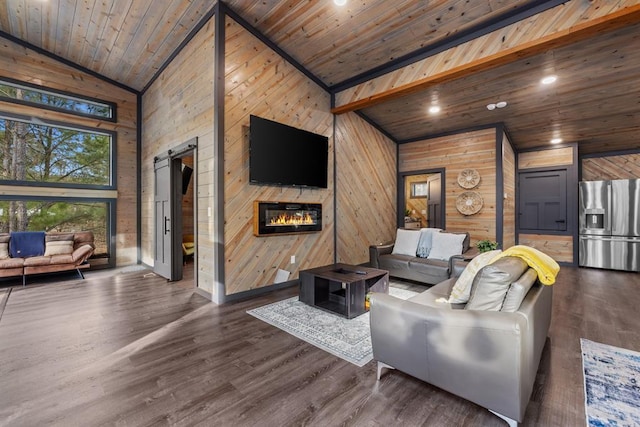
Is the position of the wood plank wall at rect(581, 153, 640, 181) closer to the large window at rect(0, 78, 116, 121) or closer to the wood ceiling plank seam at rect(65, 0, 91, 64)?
the wood ceiling plank seam at rect(65, 0, 91, 64)

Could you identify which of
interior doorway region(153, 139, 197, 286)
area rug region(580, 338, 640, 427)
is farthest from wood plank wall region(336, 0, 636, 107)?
interior doorway region(153, 139, 197, 286)

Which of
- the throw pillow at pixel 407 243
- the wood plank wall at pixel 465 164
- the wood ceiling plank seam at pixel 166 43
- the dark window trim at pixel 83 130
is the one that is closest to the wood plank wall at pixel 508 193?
the wood plank wall at pixel 465 164

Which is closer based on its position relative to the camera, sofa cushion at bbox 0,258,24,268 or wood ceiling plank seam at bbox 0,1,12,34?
wood ceiling plank seam at bbox 0,1,12,34

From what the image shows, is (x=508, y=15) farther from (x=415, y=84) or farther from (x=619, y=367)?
(x=619, y=367)

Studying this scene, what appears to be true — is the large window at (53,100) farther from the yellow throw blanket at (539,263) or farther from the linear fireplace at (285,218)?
the yellow throw blanket at (539,263)

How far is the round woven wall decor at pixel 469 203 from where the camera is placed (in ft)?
18.7

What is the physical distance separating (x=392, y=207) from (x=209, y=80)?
4.73 metres

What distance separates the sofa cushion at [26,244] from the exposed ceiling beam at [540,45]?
20.8 ft

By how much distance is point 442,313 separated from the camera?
165 cm

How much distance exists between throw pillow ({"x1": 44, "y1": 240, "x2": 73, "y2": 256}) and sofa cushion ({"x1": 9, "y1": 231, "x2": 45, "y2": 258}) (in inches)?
3.5

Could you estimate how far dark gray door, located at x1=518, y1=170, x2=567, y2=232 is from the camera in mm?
6496

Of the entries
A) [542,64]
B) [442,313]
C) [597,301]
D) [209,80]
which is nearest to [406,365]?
[442,313]

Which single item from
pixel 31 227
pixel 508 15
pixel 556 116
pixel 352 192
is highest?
pixel 508 15

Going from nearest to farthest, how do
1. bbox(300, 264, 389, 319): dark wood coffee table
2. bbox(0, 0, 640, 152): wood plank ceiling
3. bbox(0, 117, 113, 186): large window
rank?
bbox(300, 264, 389, 319): dark wood coffee table → bbox(0, 0, 640, 152): wood plank ceiling → bbox(0, 117, 113, 186): large window
